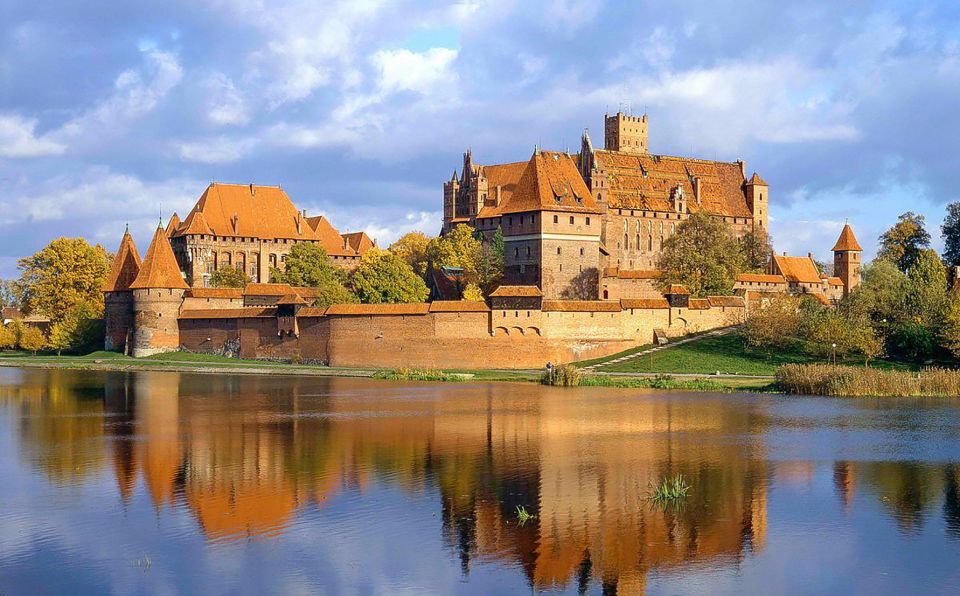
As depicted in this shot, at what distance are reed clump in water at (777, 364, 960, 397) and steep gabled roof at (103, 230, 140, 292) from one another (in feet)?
105

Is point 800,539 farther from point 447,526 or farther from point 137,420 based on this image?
point 137,420

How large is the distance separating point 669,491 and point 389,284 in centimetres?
3166

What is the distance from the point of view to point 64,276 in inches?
2309

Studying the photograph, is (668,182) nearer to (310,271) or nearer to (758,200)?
(758,200)

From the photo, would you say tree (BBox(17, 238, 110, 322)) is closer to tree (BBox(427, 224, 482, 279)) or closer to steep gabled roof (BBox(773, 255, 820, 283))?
tree (BBox(427, 224, 482, 279))

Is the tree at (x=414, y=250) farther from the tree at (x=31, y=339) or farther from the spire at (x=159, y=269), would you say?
the tree at (x=31, y=339)

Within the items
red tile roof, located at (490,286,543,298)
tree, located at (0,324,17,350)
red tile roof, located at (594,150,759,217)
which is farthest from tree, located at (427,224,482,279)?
tree, located at (0,324,17,350)

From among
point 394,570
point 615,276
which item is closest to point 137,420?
point 394,570

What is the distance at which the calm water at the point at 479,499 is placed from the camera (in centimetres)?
1440

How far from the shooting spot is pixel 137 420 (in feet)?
94.3

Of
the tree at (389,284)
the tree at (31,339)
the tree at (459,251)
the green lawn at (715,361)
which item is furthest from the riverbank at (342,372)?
the tree at (459,251)

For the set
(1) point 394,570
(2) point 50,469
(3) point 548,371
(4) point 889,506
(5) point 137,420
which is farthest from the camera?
(3) point 548,371

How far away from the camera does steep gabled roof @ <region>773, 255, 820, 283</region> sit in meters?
60.9

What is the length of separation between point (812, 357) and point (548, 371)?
9.86m
